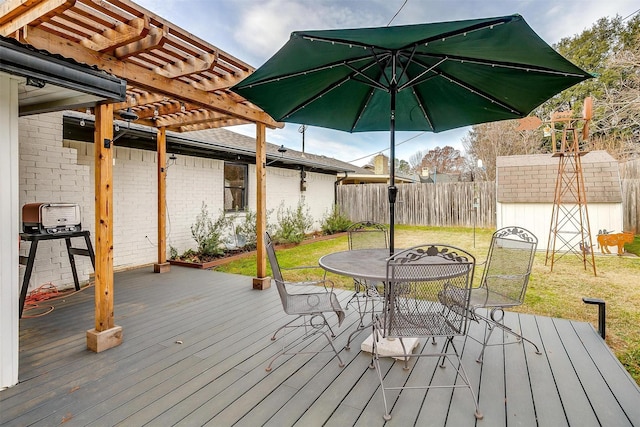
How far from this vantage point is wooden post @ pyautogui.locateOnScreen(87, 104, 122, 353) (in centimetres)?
280

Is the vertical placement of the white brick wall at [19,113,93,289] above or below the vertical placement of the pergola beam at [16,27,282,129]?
below

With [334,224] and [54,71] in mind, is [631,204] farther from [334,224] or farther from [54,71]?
[54,71]

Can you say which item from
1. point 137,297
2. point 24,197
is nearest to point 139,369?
point 137,297

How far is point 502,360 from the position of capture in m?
2.58

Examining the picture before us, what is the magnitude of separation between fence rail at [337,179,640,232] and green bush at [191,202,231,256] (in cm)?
661

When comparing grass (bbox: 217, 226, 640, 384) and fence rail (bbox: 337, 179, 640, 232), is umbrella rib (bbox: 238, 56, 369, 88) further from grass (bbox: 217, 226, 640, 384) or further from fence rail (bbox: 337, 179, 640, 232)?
fence rail (bbox: 337, 179, 640, 232)

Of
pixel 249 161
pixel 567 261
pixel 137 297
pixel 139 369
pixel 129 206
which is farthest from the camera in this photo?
pixel 249 161

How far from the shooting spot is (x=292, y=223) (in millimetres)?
9258

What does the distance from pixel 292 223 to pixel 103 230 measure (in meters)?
6.52

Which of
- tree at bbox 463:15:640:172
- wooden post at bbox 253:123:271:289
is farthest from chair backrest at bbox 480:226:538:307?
tree at bbox 463:15:640:172

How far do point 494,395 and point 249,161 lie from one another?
7.65 m

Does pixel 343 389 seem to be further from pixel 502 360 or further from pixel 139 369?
pixel 139 369

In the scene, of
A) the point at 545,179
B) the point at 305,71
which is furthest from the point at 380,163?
the point at 305,71

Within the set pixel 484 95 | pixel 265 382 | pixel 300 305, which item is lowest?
pixel 265 382
